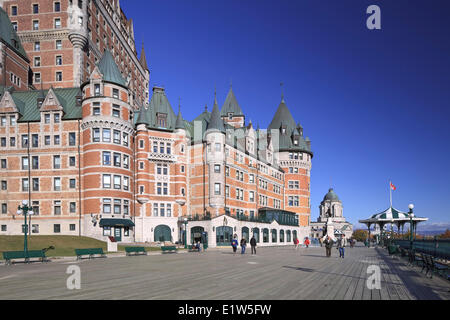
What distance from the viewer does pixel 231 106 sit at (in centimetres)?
8700

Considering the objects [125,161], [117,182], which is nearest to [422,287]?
[117,182]

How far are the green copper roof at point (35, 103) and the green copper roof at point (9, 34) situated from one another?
999 centimetres

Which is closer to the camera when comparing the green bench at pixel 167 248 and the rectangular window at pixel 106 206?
the green bench at pixel 167 248

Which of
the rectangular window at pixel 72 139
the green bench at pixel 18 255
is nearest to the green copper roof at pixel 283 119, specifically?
the rectangular window at pixel 72 139

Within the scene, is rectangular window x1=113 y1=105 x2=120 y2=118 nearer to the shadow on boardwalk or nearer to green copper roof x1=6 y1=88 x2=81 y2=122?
green copper roof x1=6 y1=88 x2=81 y2=122

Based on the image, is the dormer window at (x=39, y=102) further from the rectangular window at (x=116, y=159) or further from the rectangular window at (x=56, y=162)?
the rectangular window at (x=116, y=159)

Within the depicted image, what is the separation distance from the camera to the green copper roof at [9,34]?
201 ft

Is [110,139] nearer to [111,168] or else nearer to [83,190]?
[111,168]

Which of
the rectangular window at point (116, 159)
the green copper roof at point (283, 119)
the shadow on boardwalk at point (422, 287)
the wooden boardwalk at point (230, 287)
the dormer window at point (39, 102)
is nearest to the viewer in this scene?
the wooden boardwalk at point (230, 287)

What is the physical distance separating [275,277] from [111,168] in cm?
3838

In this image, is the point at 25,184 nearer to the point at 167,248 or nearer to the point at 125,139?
the point at 125,139

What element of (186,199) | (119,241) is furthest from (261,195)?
(119,241)

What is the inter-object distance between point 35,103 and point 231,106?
141 ft
